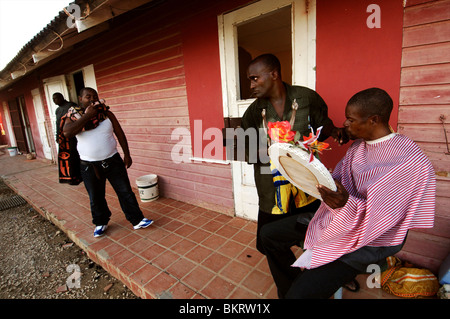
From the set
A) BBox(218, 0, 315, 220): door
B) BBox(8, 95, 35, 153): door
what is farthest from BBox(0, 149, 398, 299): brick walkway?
BBox(8, 95, 35, 153): door

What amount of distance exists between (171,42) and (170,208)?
8.83 feet

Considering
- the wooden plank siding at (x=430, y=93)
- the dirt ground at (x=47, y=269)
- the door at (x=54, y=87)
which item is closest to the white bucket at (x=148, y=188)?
the dirt ground at (x=47, y=269)

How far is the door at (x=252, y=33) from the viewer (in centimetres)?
249

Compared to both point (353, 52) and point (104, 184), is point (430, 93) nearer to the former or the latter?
point (353, 52)

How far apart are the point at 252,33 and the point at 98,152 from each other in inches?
153

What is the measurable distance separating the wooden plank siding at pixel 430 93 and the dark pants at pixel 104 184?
3178 millimetres

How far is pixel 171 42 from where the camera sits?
12.3ft

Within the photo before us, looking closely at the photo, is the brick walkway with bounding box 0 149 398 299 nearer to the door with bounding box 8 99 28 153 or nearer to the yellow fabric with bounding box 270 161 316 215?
the yellow fabric with bounding box 270 161 316 215

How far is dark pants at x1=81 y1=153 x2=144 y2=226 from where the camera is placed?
307 centimetres

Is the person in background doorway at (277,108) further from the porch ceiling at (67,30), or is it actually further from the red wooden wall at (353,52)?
the porch ceiling at (67,30)

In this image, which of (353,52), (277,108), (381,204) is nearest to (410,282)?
(381,204)

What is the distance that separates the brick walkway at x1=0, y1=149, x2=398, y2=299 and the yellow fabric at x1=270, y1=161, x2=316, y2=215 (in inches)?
32.7

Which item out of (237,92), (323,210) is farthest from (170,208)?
(323,210)

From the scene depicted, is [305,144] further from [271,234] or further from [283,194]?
[271,234]
